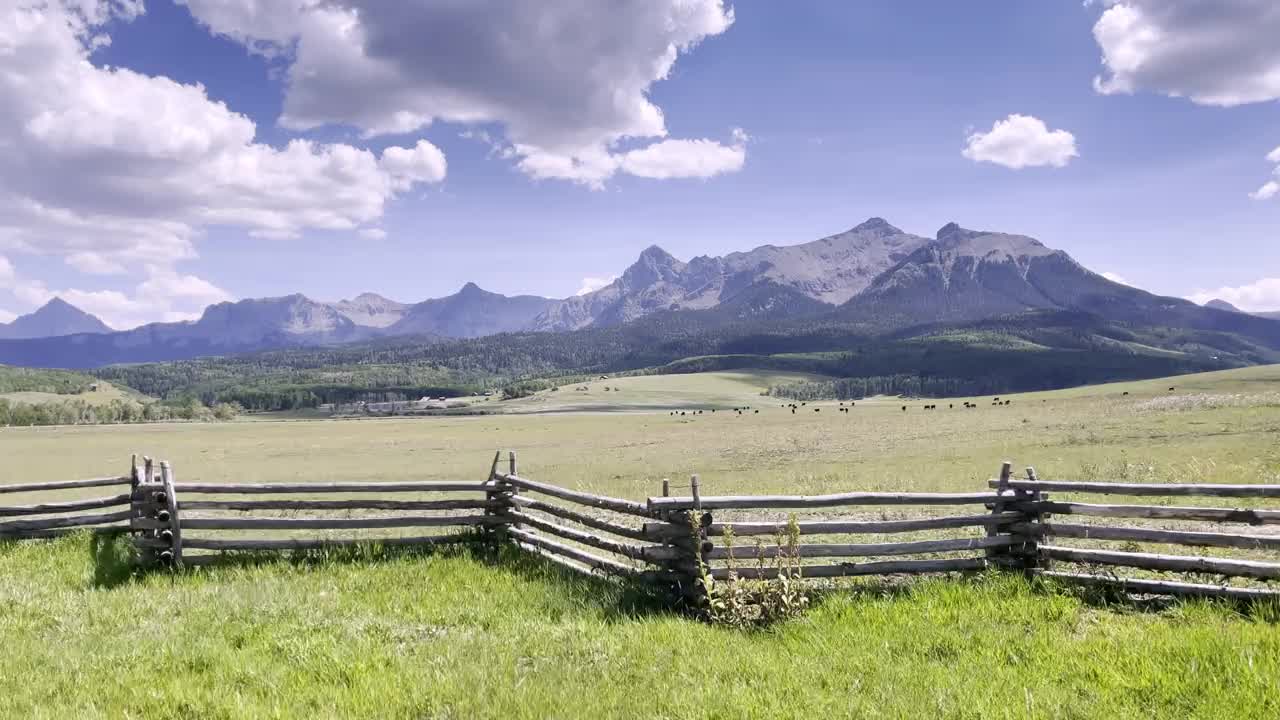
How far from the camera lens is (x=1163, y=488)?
10250 millimetres

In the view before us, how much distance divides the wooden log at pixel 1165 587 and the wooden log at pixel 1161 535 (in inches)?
20.6

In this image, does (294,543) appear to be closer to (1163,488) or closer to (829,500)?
(829,500)

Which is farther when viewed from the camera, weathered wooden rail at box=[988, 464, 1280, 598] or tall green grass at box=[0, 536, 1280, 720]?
weathered wooden rail at box=[988, 464, 1280, 598]

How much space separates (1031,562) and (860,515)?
29.1 ft

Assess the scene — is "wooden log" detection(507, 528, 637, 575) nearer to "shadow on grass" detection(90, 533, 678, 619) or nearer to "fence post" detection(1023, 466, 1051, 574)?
"shadow on grass" detection(90, 533, 678, 619)

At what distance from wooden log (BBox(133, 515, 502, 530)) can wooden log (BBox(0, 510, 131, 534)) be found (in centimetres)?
198

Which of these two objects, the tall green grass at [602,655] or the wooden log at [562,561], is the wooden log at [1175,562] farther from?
the wooden log at [562,561]

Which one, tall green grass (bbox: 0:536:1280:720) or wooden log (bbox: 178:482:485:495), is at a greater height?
wooden log (bbox: 178:482:485:495)

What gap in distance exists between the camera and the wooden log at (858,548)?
32.0ft

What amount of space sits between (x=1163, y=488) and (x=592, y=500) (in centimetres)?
819

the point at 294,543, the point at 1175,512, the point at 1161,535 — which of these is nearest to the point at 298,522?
the point at 294,543

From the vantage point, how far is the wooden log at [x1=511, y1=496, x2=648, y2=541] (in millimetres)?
10469

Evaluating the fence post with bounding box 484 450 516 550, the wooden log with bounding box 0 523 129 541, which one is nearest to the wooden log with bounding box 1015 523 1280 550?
the fence post with bounding box 484 450 516 550

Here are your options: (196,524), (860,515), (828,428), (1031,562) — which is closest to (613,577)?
(1031,562)
